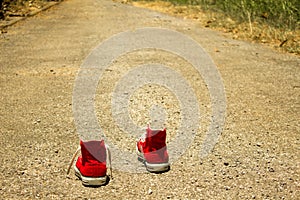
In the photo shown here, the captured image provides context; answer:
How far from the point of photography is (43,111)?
10.4 ft

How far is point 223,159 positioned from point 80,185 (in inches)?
36.0

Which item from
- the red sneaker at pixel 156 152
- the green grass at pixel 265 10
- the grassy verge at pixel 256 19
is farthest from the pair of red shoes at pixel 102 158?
the green grass at pixel 265 10

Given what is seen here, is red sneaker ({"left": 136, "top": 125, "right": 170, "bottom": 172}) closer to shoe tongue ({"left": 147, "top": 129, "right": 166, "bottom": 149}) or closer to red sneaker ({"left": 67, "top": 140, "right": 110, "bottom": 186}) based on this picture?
shoe tongue ({"left": 147, "top": 129, "right": 166, "bottom": 149})

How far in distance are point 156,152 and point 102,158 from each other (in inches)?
13.0

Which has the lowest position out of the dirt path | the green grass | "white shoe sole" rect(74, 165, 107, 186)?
the dirt path

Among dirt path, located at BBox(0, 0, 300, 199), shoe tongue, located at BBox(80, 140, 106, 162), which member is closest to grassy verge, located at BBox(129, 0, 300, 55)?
dirt path, located at BBox(0, 0, 300, 199)

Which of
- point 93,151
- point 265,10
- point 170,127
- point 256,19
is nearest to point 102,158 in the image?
point 93,151

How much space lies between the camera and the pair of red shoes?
2.09m

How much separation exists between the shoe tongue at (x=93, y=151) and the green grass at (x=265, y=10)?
4.75m

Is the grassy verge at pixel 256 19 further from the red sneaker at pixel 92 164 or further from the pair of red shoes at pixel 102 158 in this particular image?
the red sneaker at pixel 92 164

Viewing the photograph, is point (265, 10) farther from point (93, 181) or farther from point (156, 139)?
point (93, 181)

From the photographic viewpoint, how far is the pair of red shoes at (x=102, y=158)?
2094 mm

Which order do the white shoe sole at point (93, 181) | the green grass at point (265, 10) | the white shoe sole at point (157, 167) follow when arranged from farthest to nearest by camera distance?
the green grass at point (265, 10) → the white shoe sole at point (157, 167) → the white shoe sole at point (93, 181)

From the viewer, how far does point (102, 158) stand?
2146 mm
